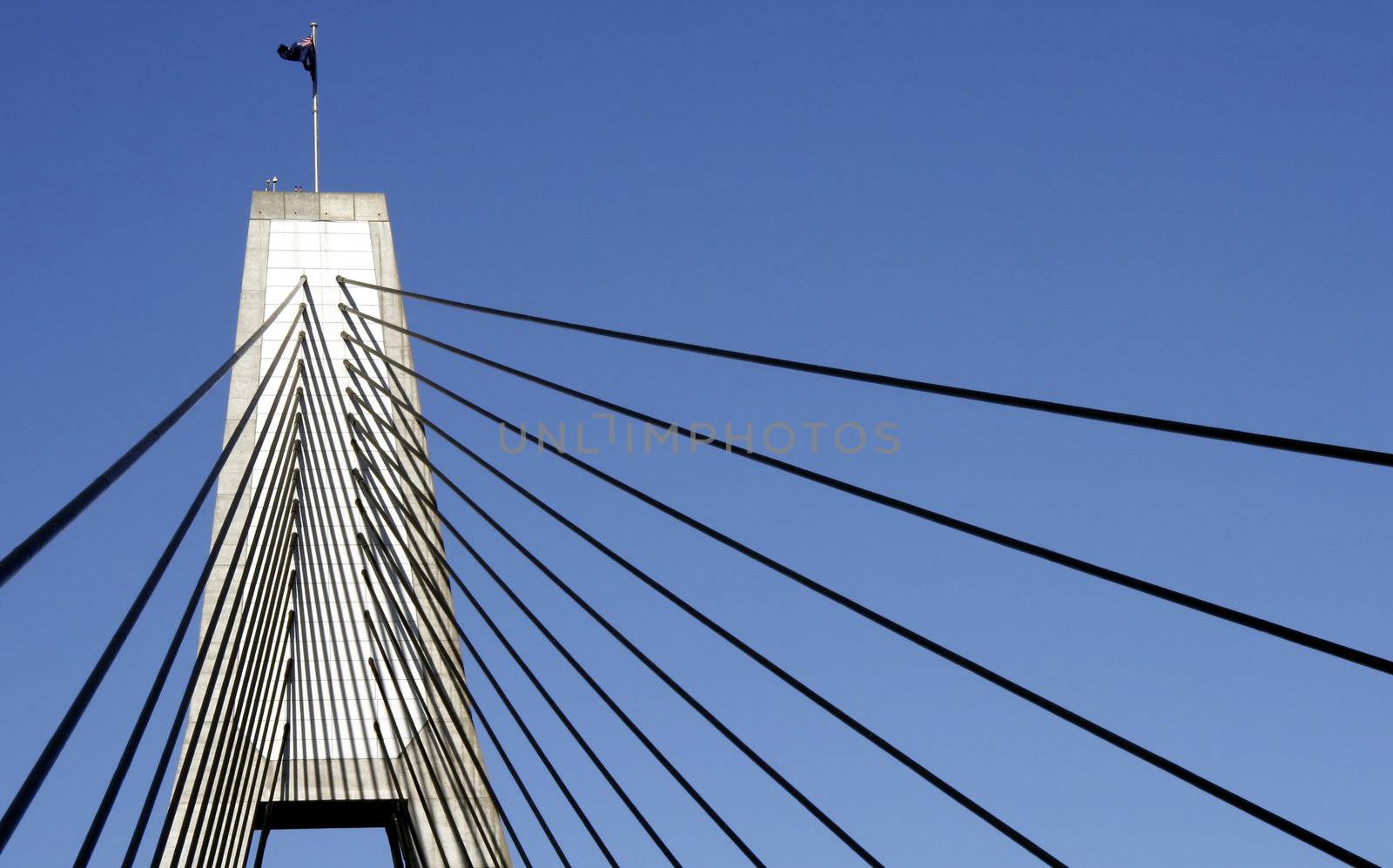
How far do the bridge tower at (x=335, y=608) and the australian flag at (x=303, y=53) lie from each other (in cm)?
290

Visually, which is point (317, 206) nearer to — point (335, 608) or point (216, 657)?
point (335, 608)

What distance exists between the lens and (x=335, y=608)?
1257cm

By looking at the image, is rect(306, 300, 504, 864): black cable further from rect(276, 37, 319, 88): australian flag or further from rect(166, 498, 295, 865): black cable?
rect(276, 37, 319, 88): australian flag

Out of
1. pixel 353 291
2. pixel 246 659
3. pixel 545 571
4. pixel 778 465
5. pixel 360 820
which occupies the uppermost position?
pixel 353 291

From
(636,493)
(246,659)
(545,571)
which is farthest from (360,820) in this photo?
(636,493)

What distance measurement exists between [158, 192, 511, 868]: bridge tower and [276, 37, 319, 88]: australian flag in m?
2.90

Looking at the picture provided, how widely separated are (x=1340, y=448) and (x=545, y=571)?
4.71m

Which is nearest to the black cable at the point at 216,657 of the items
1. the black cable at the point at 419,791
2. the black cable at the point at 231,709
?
the black cable at the point at 231,709

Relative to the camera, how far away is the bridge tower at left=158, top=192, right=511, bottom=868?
11.2 m

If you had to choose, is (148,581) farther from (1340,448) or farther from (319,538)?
(319,538)

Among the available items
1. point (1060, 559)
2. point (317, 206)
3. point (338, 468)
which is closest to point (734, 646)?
point (1060, 559)

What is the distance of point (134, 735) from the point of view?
605 centimetres

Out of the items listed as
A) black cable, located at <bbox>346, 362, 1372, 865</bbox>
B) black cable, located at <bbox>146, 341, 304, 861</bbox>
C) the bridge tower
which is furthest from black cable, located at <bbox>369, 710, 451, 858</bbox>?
black cable, located at <bbox>346, 362, 1372, 865</bbox>

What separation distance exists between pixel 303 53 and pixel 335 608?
687 cm
